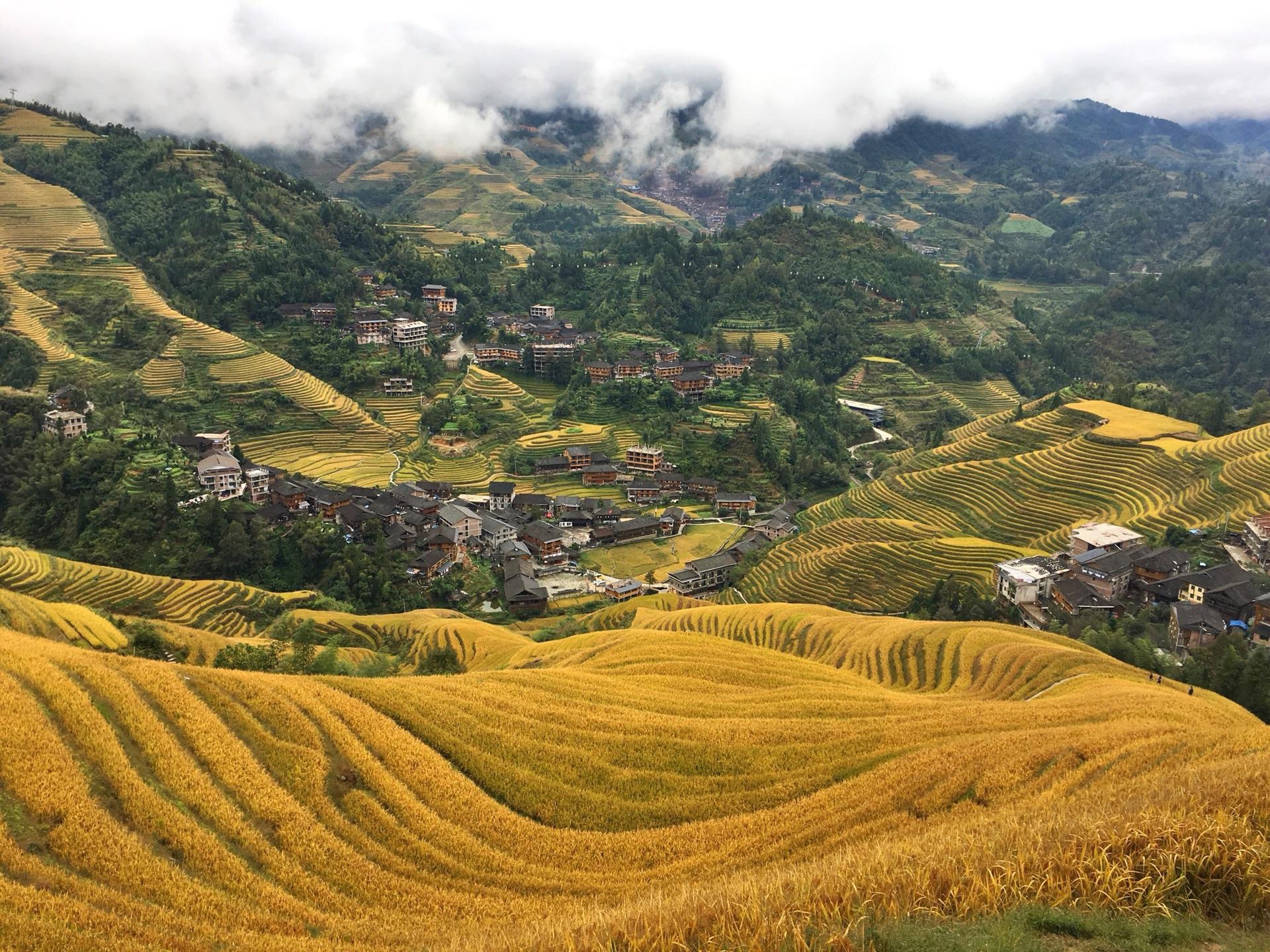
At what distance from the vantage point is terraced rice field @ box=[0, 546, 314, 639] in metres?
24.0

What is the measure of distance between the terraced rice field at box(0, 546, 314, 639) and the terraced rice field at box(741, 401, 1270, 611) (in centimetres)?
1692

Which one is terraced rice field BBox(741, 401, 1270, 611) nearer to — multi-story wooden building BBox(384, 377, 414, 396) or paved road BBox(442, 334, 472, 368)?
multi-story wooden building BBox(384, 377, 414, 396)

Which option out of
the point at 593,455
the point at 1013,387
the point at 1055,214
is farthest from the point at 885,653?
the point at 1055,214

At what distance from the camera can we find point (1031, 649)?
59.2 feet

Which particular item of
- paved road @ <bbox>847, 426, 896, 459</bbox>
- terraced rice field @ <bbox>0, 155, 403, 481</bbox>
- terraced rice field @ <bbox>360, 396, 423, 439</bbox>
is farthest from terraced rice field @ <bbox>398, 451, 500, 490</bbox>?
paved road @ <bbox>847, 426, 896, 459</bbox>

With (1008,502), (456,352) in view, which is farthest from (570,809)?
(456,352)

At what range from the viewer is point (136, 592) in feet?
82.4

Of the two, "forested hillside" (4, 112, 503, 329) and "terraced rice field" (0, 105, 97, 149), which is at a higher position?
"terraced rice field" (0, 105, 97, 149)

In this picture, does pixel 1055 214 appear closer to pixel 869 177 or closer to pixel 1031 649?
pixel 869 177

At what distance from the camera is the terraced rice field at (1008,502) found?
1159 inches

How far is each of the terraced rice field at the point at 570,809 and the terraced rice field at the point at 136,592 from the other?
1525 cm

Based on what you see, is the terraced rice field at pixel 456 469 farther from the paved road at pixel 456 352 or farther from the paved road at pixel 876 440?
the paved road at pixel 876 440

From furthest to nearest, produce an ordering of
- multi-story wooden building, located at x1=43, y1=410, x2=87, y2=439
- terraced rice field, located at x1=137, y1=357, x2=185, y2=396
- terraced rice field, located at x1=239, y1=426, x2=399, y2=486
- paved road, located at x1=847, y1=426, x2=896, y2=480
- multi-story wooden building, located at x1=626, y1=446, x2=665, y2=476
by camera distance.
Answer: paved road, located at x1=847, y1=426, x2=896, y2=480 < multi-story wooden building, located at x1=626, y1=446, x2=665, y2=476 < terraced rice field, located at x1=137, y1=357, x2=185, y2=396 < terraced rice field, located at x1=239, y1=426, x2=399, y2=486 < multi-story wooden building, located at x1=43, y1=410, x2=87, y2=439

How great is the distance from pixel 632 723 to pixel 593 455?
32519 millimetres
